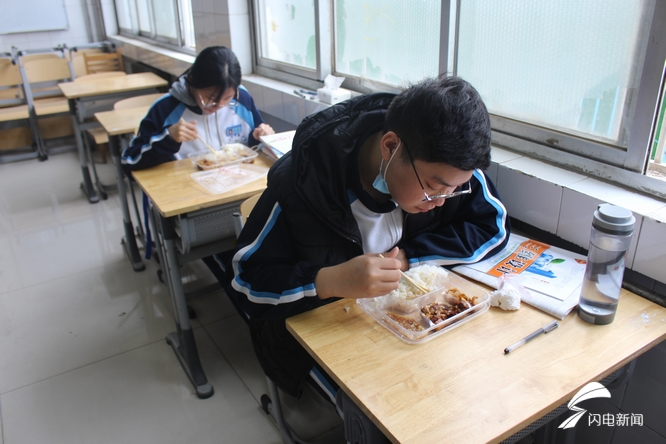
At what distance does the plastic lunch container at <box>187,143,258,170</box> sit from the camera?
2150 mm

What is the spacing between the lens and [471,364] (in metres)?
0.99

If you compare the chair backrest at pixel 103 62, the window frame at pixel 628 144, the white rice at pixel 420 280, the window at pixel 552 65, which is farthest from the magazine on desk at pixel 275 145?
the chair backrest at pixel 103 62

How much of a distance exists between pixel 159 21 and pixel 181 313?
148 inches

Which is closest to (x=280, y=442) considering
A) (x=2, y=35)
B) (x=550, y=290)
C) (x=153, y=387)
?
(x=153, y=387)

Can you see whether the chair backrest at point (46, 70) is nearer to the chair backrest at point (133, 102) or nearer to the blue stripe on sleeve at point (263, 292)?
the chair backrest at point (133, 102)

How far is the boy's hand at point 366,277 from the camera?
1062 mm

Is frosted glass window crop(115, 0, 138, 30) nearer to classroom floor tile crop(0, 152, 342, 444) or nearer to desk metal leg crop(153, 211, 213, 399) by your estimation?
classroom floor tile crop(0, 152, 342, 444)

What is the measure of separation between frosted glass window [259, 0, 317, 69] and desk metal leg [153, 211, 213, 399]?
4.57 ft

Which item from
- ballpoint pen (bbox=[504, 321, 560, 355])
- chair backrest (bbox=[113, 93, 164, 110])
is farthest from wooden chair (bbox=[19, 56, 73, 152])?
ballpoint pen (bbox=[504, 321, 560, 355])

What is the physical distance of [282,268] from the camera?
1.19m

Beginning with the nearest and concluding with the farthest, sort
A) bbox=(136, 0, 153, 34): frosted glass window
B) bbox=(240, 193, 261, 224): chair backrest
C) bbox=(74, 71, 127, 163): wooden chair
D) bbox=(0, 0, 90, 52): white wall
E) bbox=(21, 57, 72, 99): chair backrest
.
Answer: bbox=(240, 193, 261, 224): chair backrest
bbox=(74, 71, 127, 163): wooden chair
bbox=(21, 57, 72, 99): chair backrest
bbox=(136, 0, 153, 34): frosted glass window
bbox=(0, 0, 90, 52): white wall

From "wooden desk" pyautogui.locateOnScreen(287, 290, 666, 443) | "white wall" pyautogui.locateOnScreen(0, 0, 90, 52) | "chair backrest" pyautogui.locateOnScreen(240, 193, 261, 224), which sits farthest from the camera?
"white wall" pyautogui.locateOnScreen(0, 0, 90, 52)

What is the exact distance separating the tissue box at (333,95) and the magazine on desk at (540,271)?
1.28 m

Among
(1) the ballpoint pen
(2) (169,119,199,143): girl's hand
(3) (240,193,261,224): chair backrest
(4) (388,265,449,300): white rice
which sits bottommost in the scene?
(1) the ballpoint pen
